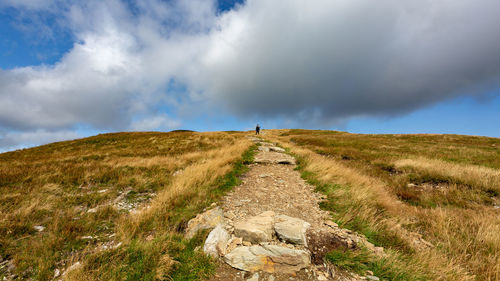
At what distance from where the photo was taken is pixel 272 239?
169 inches

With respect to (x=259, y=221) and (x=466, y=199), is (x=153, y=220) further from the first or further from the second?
(x=466, y=199)

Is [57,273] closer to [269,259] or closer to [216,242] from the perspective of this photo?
[216,242]

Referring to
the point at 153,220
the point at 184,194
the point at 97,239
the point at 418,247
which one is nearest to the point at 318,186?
the point at 418,247

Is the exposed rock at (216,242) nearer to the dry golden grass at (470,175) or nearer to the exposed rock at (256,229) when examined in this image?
the exposed rock at (256,229)

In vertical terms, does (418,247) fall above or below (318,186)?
below

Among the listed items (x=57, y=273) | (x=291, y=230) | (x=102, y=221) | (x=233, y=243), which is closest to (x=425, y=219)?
(x=291, y=230)

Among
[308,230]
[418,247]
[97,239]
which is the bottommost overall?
[418,247]

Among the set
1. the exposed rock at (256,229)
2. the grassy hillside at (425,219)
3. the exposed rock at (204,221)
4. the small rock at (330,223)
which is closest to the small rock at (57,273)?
the exposed rock at (204,221)

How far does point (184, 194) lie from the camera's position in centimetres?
655

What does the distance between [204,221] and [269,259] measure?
2.11 m

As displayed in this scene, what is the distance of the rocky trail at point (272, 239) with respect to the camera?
349 cm

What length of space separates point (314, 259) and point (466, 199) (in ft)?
33.0

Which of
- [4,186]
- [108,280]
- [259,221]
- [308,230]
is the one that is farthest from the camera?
[4,186]

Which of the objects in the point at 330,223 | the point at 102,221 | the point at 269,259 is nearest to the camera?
the point at 269,259
